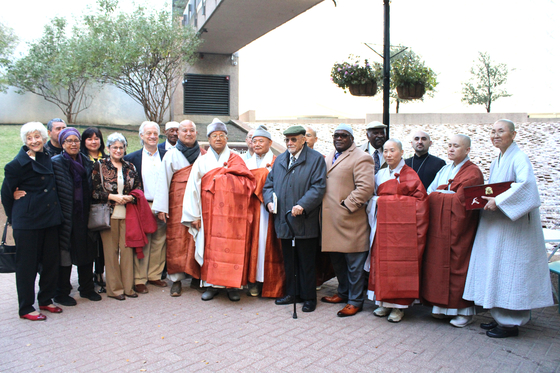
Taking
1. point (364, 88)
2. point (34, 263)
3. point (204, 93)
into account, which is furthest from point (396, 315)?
point (204, 93)

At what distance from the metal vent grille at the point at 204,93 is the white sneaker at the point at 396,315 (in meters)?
15.9

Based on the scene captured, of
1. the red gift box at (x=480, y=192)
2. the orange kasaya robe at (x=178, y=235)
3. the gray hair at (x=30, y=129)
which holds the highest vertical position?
the gray hair at (x=30, y=129)

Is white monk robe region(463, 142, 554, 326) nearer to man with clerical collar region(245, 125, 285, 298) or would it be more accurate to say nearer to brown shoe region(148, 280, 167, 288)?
man with clerical collar region(245, 125, 285, 298)

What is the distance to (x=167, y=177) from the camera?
5910mm

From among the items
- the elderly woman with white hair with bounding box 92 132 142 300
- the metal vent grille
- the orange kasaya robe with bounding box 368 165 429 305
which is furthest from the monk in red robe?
the metal vent grille

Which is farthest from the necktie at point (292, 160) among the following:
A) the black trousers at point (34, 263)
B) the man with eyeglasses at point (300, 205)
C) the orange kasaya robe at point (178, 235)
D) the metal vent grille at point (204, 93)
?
the metal vent grille at point (204, 93)

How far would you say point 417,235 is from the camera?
4676 mm

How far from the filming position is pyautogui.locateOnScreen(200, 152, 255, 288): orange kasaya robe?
5.34 meters

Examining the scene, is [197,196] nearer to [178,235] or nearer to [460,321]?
[178,235]

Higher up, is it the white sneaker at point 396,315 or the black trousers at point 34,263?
the black trousers at point 34,263

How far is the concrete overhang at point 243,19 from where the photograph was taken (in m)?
12.6

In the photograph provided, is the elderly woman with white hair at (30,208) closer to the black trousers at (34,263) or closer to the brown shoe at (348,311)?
the black trousers at (34,263)

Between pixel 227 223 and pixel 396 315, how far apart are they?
7.15 feet

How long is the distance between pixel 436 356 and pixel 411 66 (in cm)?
Result: 696
